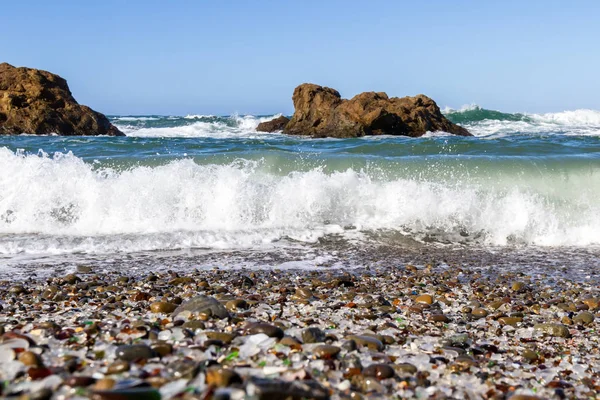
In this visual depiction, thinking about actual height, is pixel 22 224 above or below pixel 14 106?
below

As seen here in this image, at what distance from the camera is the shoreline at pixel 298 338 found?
199cm

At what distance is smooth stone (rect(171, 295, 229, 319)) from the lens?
2863 millimetres

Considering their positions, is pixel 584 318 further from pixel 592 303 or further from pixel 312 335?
pixel 312 335

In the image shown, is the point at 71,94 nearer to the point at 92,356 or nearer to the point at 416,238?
the point at 416,238

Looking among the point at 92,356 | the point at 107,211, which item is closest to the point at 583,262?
the point at 92,356

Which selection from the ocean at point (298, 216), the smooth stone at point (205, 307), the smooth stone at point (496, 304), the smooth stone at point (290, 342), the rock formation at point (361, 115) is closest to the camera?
the smooth stone at point (290, 342)

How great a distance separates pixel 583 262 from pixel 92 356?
465 centimetres

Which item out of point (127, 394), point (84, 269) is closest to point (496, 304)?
point (127, 394)

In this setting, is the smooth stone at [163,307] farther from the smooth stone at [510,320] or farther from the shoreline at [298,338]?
the smooth stone at [510,320]

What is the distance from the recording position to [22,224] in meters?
6.37

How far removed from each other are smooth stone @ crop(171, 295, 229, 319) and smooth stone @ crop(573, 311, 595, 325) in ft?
6.87

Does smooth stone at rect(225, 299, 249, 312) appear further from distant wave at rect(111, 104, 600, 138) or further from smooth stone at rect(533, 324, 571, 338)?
distant wave at rect(111, 104, 600, 138)

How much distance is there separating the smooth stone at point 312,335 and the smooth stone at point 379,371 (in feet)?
1.29

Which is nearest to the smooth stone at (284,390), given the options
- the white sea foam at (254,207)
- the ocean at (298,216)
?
the ocean at (298,216)
